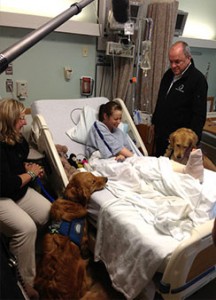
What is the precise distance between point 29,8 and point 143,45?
1.25 metres

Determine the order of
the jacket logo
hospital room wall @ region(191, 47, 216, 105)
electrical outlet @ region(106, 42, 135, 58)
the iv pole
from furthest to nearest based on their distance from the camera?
hospital room wall @ region(191, 47, 216, 105)
electrical outlet @ region(106, 42, 135, 58)
the jacket logo
the iv pole

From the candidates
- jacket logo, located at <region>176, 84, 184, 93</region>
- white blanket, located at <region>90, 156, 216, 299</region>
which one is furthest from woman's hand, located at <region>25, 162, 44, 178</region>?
jacket logo, located at <region>176, 84, 184, 93</region>

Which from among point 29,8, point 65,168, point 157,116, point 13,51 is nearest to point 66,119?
point 65,168

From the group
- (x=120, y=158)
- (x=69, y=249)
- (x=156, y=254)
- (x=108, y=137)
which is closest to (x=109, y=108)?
(x=108, y=137)

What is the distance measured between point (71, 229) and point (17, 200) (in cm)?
42

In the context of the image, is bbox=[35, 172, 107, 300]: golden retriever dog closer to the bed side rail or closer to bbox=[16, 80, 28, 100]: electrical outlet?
the bed side rail

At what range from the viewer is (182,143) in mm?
2172

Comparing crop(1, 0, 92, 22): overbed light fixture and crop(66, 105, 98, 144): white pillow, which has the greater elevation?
crop(1, 0, 92, 22): overbed light fixture

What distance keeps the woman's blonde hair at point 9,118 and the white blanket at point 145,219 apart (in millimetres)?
739

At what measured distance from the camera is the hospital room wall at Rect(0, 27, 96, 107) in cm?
264

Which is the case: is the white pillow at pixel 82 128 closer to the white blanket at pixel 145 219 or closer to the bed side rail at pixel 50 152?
the bed side rail at pixel 50 152

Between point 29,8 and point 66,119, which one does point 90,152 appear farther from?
→ point 29,8

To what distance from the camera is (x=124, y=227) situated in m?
1.50

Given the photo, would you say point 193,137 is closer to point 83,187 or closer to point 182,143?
point 182,143
